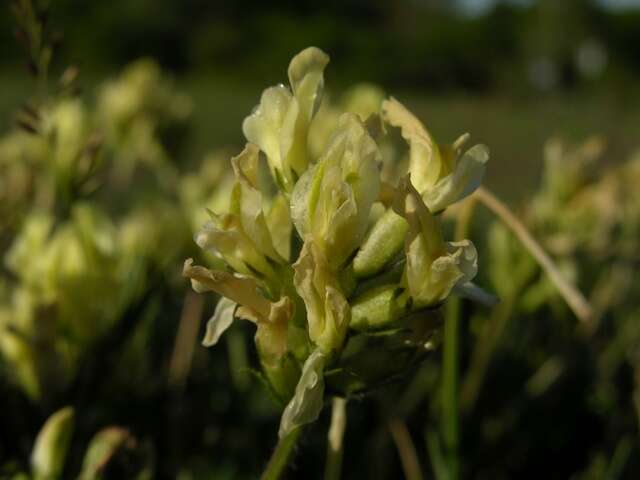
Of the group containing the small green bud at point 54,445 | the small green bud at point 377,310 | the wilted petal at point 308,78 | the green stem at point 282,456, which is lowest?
the small green bud at point 54,445

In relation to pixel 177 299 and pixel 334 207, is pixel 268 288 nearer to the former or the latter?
pixel 334 207

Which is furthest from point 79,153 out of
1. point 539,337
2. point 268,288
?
point 539,337

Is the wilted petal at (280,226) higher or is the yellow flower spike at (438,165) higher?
the yellow flower spike at (438,165)

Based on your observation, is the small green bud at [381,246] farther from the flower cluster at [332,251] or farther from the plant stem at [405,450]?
the plant stem at [405,450]

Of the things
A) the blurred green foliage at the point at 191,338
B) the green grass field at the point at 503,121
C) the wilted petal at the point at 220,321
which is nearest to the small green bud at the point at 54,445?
the blurred green foliage at the point at 191,338

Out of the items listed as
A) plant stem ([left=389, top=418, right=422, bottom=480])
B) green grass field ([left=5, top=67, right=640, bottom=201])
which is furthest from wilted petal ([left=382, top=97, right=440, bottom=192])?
green grass field ([left=5, top=67, right=640, bottom=201])

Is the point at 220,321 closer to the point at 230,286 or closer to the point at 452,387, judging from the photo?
the point at 230,286

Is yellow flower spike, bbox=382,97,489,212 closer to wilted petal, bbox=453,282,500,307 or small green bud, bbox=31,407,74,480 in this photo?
wilted petal, bbox=453,282,500,307
